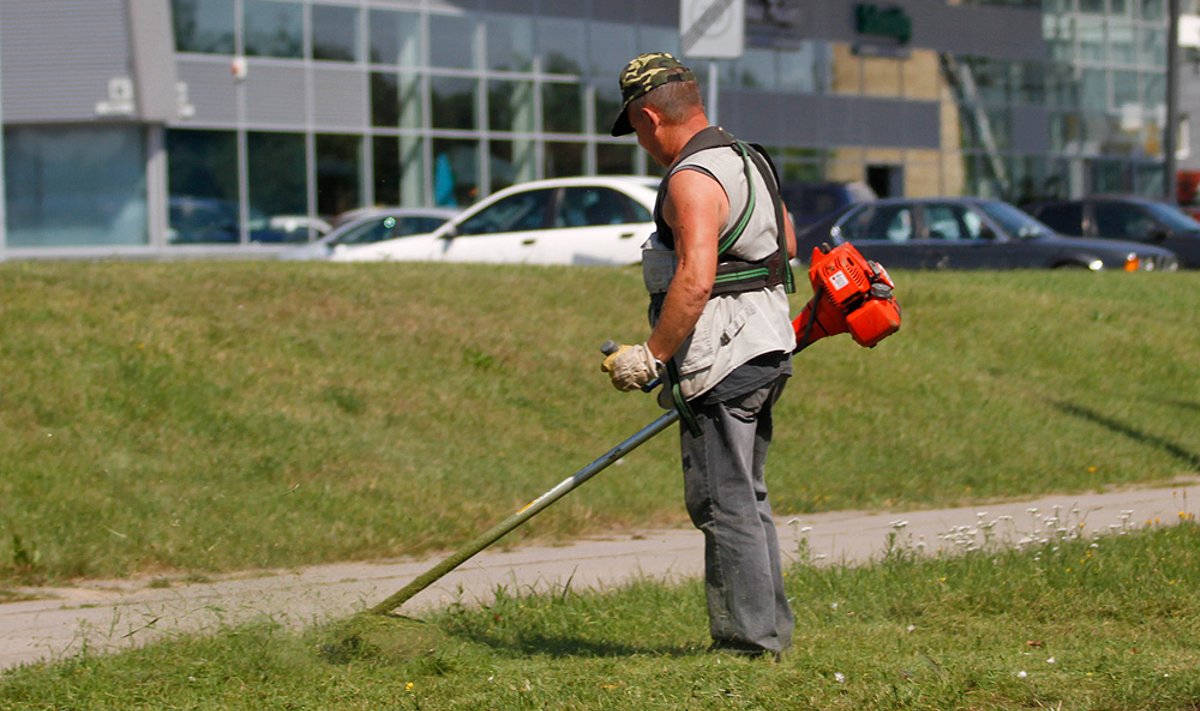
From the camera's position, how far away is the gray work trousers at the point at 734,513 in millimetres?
5145

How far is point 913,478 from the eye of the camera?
994cm

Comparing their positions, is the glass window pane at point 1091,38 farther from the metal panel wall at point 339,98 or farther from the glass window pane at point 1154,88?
the metal panel wall at point 339,98

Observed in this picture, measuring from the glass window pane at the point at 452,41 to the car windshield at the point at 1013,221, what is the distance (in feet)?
54.7

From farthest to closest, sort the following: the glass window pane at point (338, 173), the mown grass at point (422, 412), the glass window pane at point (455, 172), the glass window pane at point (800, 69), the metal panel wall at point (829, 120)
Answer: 1. the glass window pane at point (800, 69)
2. the metal panel wall at point (829, 120)
3. the glass window pane at point (455, 172)
4. the glass window pane at point (338, 173)
5. the mown grass at point (422, 412)

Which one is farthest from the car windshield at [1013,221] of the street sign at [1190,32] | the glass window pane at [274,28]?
the street sign at [1190,32]

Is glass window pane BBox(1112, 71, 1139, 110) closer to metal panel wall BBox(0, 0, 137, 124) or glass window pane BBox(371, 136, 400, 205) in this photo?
glass window pane BBox(371, 136, 400, 205)

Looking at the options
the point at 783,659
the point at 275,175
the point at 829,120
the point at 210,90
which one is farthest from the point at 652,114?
the point at 829,120

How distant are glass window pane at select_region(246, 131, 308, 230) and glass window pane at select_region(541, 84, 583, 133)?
21.1 feet

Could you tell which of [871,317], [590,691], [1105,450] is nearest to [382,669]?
[590,691]

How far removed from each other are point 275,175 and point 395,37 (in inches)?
165

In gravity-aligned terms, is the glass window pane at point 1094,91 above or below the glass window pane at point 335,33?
below

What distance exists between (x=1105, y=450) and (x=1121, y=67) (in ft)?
147

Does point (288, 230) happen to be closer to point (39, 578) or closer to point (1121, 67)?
point (39, 578)

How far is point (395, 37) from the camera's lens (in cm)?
3369
